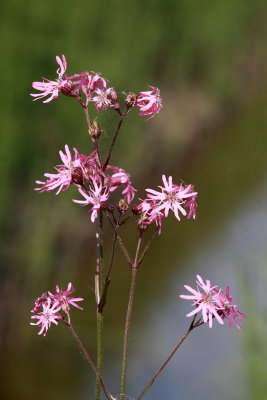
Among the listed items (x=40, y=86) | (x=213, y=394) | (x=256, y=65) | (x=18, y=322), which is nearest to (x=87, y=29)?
(x=18, y=322)

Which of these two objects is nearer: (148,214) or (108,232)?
(148,214)

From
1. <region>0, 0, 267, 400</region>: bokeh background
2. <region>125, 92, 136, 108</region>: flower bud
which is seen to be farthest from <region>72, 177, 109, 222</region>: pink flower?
<region>0, 0, 267, 400</region>: bokeh background

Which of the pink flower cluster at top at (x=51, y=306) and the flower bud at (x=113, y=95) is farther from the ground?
the flower bud at (x=113, y=95)

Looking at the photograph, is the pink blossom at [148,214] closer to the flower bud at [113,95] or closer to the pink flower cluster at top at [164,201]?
the pink flower cluster at top at [164,201]

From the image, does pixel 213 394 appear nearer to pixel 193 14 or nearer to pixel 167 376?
pixel 167 376

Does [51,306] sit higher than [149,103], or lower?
lower

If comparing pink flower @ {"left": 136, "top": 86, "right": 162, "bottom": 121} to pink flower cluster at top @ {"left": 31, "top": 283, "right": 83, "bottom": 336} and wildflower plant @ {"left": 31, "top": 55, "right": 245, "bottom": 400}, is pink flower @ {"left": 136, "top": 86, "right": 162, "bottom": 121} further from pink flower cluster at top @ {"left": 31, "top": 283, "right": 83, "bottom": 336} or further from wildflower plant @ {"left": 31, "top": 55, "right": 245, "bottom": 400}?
pink flower cluster at top @ {"left": 31, "top": 283, "right": 83, "bottom": 336}

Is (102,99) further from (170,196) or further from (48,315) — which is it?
(48,315)

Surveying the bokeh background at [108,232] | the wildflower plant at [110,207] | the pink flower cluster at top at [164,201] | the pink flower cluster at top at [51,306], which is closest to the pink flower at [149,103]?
the wildflower plant at [110,207]

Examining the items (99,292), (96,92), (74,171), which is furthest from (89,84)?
(99,292)
